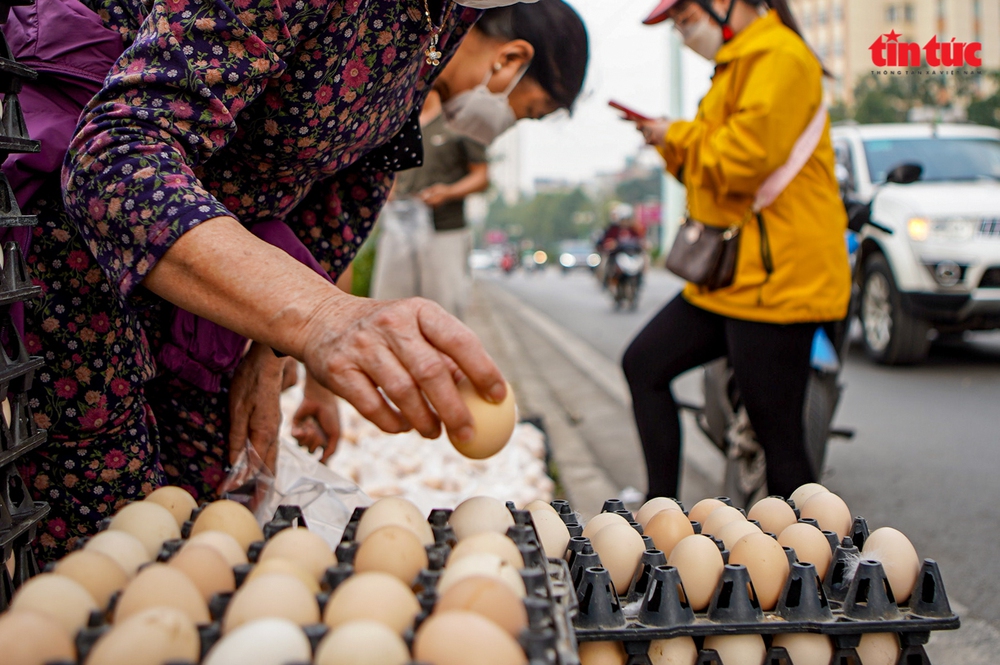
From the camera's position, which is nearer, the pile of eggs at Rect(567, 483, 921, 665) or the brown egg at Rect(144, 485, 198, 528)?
the pile of eggs at Rect(567, 483, 921, 665)

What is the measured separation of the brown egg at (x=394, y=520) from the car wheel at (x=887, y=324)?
22.2ft

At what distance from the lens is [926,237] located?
276 inches

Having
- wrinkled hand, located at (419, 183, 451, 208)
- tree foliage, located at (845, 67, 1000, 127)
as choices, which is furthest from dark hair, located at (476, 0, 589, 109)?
tree foliage, located at (845, 67, 1000, 127)

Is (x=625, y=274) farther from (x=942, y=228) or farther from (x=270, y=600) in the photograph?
(x=270, y=600)

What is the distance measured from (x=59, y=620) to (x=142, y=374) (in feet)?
2.56

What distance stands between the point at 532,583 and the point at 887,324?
716 cm

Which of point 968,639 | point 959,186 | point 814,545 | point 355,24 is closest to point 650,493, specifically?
point 968,639

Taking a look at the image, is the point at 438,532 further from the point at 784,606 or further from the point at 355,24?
the point at 355,24

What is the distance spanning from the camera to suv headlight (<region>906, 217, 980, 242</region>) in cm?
691

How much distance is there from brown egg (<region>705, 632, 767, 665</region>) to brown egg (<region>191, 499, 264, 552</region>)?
61 centimetres

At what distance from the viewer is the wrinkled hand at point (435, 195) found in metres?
5.51

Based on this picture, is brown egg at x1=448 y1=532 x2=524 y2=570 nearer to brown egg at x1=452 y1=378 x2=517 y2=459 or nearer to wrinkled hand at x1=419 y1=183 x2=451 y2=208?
brown egg at x1=452 y1=378 x2=517 y2=459

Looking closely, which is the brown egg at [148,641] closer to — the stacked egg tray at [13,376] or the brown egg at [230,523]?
the brown egg at [230,523]

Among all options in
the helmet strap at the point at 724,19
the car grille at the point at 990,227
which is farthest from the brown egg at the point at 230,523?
the car grille at the point at 990,227
